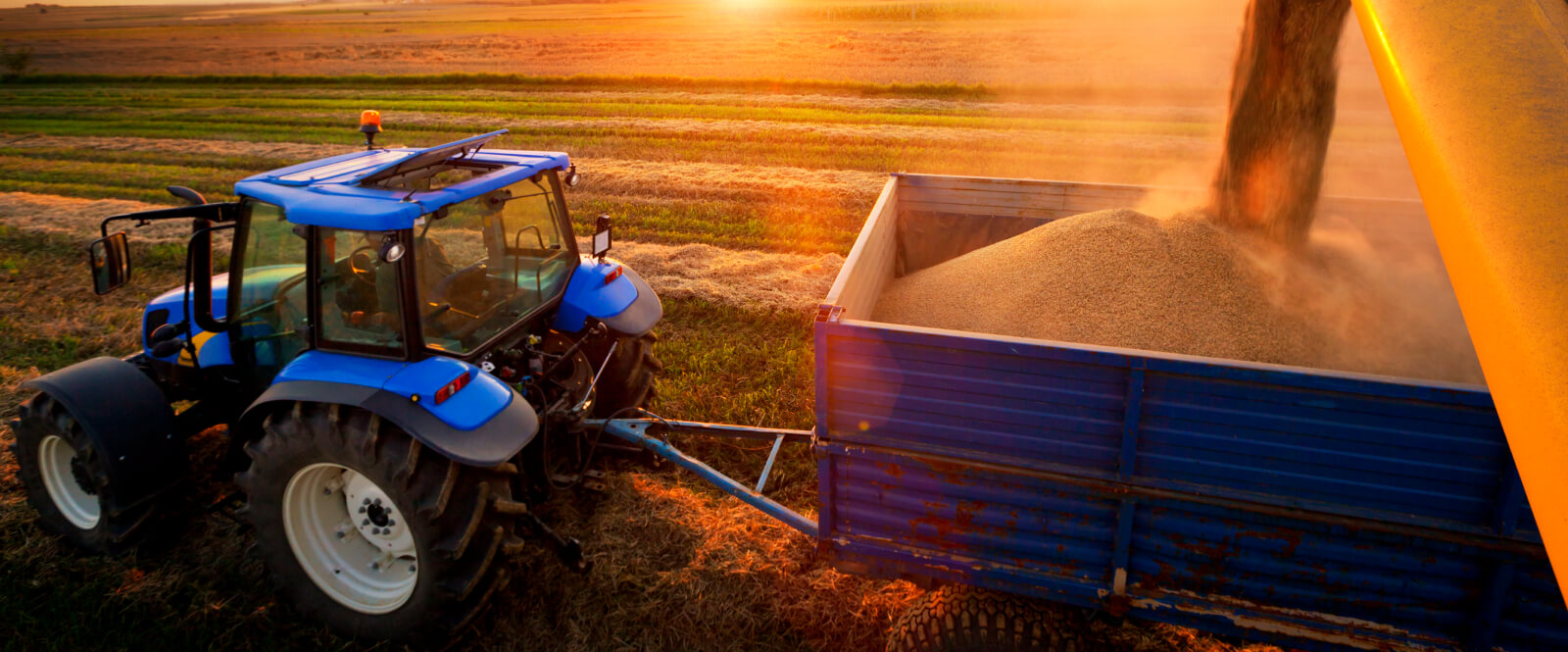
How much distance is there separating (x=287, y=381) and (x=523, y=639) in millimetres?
Result: 1438

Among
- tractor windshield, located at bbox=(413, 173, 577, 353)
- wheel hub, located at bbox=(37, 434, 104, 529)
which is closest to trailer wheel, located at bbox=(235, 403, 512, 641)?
tractor windshield, located at bbox=(413, 173, 577, 353)

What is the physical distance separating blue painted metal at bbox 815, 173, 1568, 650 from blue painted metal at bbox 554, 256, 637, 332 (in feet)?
5.89

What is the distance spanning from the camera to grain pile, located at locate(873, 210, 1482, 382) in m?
3.47

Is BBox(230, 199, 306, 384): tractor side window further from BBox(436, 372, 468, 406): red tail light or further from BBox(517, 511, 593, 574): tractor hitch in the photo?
BBox(517, 511, 593, 574): tractor hitch

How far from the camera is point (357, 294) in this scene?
11.4ft

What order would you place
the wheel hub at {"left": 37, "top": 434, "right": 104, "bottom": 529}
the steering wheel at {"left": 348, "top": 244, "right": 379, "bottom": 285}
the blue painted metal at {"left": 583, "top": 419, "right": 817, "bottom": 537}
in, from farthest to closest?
the wheel hub at {"left": 37, "top": 434, "right": 104, "bottom": 529} → the blue painted metal at {"left": 583, "top": 419, "right": 817, "bottom": 537} → the steering wheel at {"left": 348, "top": 244, "right": 379, "bottom": 285}

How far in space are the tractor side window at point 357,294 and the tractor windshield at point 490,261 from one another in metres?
0.13

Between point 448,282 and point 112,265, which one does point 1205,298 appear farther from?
point 112,265

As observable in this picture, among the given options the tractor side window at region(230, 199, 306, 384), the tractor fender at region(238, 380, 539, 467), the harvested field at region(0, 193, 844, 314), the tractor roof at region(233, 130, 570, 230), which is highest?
the tractor roof at region(233, 130, 570, 230)

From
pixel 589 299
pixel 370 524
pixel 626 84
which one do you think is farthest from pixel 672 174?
pixel 626 84

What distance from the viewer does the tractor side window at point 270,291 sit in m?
3.55

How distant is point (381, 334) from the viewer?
338cm

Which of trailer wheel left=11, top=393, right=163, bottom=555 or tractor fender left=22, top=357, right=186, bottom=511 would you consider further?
trailer wheel left=11, top=393, right=163, bottom=555

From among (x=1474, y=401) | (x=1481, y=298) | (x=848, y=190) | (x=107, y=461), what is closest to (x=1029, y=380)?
(x=1474, y=401)
